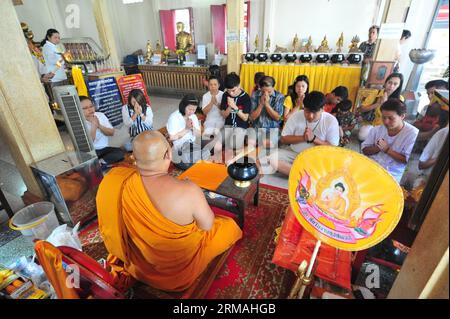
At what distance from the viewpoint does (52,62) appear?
4859mm

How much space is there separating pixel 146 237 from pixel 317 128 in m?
2.20

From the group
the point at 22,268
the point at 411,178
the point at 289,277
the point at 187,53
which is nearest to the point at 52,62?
the point at 187,53

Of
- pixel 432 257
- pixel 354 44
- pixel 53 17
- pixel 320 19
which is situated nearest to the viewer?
pixel 432 257

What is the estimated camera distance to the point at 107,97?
4.57 meters

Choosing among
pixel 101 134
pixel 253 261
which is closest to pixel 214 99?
pixel 101 134

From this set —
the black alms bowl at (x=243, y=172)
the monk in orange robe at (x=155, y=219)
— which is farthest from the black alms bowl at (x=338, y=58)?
the monk in orange robe at (x=155, y=219)

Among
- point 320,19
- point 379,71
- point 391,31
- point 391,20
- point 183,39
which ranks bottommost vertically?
point 379,71

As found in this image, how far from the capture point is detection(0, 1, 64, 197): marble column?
1.99m

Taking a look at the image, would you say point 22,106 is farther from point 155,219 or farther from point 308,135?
point 308,135

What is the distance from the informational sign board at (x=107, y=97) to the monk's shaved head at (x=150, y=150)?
143 inches

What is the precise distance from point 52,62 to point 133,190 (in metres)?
4.99

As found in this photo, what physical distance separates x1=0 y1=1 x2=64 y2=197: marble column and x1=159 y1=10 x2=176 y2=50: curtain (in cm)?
703

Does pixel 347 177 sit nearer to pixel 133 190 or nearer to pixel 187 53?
pixel 133 190

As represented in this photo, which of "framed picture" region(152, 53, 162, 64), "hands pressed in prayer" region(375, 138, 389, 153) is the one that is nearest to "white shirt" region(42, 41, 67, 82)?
"framed picture" region(152, 53, 162, 64)
